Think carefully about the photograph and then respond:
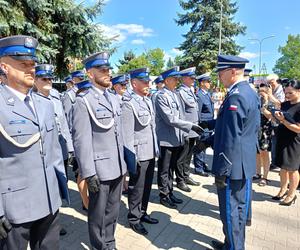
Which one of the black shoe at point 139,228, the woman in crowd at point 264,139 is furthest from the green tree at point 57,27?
the black shoe at point 139,228

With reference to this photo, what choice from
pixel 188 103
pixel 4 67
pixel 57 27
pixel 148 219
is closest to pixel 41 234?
pixel 4 67

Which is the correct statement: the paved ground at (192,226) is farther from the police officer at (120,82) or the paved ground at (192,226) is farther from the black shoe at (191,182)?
the police officer at (120,82)

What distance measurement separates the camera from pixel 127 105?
3.76 meters

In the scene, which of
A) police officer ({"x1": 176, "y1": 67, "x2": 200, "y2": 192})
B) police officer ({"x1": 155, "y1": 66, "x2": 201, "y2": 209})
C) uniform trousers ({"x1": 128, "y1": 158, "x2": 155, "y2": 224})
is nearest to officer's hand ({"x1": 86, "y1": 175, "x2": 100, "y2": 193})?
uniform trousers ({"x1": 128, "y1": 158, "x2": 155, "y2": 224})

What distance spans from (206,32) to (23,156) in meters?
27.9

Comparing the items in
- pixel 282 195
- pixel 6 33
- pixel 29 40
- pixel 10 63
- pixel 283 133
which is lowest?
pixel 282 195

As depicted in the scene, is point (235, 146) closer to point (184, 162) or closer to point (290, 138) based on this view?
point (290, 138)

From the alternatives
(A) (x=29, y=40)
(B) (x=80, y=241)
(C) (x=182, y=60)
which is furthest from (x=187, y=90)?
(C) (x=182, y=60)

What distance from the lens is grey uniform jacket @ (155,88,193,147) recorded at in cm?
459

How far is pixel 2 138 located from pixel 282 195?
4.79 metres

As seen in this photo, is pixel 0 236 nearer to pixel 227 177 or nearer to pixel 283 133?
pixel 227 177

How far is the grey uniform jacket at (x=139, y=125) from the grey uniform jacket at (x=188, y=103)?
5.61 feet

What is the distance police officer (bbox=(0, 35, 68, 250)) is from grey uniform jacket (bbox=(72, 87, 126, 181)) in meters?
0.60

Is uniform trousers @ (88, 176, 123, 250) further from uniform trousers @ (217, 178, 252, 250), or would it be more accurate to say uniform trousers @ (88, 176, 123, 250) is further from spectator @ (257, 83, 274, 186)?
spectator @ (257, 83, 274, 186)
